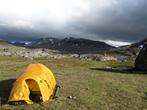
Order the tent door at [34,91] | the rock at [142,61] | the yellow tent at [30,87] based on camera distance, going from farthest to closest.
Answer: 1. the rock at [142,61]
2. the tent door at [34,91]
3. the yellow tent at [30,87]

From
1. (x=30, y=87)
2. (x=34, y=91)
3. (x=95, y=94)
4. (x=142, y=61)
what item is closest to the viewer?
(x=34, y=91)

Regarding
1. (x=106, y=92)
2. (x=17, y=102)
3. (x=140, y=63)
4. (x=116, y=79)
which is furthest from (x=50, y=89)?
(x=140, y=63)

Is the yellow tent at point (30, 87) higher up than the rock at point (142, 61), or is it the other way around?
the rock at point (142, 61)

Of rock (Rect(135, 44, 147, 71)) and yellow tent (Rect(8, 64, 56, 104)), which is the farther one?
rock (Rect(135, 44, 147, 71))

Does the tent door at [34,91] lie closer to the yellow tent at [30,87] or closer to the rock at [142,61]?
the yellow tent at [30,87]

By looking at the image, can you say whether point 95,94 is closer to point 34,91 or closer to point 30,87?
point 34,91

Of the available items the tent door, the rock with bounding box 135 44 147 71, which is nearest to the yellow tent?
the tent door

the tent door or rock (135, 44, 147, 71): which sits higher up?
rock (135, 44, 147, 71)

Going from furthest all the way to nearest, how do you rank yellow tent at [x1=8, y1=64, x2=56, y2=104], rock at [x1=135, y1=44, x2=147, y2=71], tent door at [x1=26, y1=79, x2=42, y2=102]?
rock at [x1=135, y1=44, x2=147, y2=71]
tent door at [x1=26, y1=79, x2=42, y2=102]
yellow tent at [x1=8, y1=64, x2=56, y2=104]

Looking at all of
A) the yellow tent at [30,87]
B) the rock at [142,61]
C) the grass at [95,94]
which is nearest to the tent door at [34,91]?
the yellow tent at [30,87]

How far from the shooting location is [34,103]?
75.0 feet

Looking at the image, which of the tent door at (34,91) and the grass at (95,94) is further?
the tent door at (34,91)

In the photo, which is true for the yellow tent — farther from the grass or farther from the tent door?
the grass

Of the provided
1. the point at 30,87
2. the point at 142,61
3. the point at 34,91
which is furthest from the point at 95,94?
the point at 142,61
